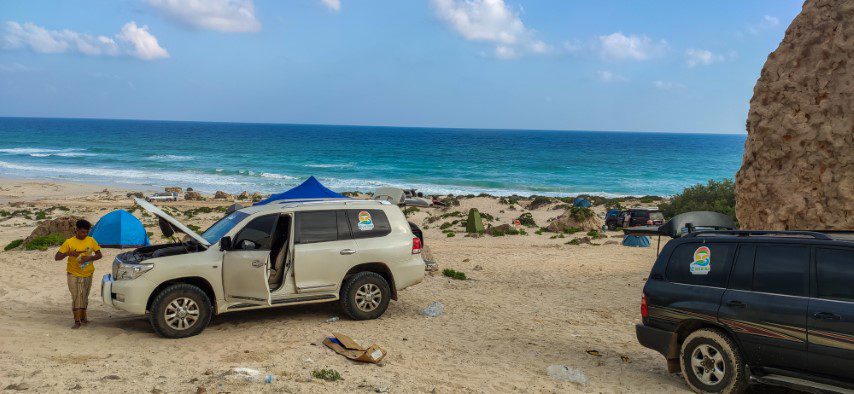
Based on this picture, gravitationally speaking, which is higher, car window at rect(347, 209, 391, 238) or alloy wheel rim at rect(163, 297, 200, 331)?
car window at rect(347, 209, 391, 238)

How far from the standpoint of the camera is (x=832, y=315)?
603 cm

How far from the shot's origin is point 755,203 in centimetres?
1227

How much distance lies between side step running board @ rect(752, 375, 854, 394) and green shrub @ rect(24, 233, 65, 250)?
18032 millimetres

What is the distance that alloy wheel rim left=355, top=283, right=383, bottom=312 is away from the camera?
410 inches

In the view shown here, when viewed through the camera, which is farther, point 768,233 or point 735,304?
point 768,233

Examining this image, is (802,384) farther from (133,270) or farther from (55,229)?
(55,229)

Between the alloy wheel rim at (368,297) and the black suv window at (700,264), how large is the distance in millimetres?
4742

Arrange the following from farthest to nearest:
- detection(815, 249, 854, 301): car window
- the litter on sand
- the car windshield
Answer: the car windshield
the litter on sand
detection(815, 249, 854, 301): car window

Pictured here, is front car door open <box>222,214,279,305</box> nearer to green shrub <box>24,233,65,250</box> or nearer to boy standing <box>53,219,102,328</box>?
boy standing <box>53,219,102,328</box>

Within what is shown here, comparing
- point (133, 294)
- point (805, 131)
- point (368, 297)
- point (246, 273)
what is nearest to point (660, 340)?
point (368, 297)

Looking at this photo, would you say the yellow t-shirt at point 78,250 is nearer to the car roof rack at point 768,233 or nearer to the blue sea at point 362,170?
the car roof rack at point 768,233

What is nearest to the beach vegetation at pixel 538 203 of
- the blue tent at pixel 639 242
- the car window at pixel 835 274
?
the blue tent at pixel 639 242

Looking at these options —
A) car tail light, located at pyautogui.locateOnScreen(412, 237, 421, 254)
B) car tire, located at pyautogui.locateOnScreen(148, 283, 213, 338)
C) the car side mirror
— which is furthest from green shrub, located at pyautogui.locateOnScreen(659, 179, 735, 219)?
car tire, located at pyautogui.locateOnScreen(148, 283, 213, 338)

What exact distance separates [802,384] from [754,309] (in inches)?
31.6
